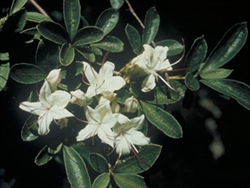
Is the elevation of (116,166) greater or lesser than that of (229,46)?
lesser

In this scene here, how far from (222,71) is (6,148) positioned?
24.9 inches

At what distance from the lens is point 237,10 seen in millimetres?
1788

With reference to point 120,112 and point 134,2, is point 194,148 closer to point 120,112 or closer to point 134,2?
point 134,2

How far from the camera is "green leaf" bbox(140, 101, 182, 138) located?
1130 millimetres

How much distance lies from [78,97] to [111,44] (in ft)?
0.72

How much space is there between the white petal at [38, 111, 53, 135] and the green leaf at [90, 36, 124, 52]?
24cm

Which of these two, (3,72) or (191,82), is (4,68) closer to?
(3,72)

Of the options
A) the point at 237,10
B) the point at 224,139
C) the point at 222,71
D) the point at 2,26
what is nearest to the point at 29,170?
the point at 2,26

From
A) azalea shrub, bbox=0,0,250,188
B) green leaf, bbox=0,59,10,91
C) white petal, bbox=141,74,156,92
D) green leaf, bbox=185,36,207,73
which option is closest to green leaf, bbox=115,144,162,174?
azalea shrub, bbox=0,0,250,188

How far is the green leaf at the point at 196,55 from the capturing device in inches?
48.2

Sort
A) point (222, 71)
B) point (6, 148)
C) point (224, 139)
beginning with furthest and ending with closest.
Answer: point (224, 139) → point (6, 148) → point (222, 71)

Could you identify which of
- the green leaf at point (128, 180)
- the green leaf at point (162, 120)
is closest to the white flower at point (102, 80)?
the green leaf at point (162, 120)

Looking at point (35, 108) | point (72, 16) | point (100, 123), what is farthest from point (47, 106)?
point (72, 16)

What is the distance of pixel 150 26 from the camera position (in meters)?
1.25
